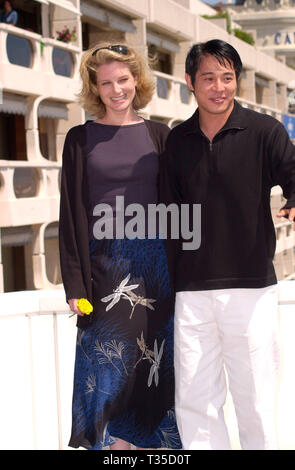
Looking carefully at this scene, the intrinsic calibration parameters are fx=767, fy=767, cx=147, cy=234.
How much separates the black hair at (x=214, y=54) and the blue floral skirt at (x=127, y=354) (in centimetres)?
79

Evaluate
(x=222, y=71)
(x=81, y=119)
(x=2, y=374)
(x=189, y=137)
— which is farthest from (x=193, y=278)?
(x=81, y=119)

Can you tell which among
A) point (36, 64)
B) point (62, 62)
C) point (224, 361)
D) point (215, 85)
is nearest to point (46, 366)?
point (224, 361)

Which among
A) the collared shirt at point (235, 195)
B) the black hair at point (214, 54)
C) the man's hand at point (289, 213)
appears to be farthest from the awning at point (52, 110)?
the man's hand at point (289, 213)

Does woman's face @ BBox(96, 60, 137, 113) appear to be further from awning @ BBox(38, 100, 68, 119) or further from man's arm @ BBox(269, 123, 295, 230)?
awning @ BBox(38, 100, 68, 119)

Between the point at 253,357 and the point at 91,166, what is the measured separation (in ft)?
3.58

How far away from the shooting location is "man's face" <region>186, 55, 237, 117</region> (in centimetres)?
310

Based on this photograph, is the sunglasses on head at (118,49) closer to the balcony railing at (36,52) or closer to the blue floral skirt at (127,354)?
the blue floral skirt at (127,354)

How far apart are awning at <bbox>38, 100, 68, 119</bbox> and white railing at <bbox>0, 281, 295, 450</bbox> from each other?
16225 mm

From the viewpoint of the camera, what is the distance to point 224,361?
3.21m

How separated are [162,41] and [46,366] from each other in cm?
2424

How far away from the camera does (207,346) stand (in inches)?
124

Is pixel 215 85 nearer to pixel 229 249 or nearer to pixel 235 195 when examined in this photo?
pixel 235 195

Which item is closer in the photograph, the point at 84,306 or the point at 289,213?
the point at 289,213

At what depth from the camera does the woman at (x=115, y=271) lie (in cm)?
339
